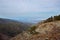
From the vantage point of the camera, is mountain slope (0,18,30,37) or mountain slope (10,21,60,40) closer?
mountain slope (10,21,60,40)

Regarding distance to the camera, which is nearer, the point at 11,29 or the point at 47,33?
the point at 47,33

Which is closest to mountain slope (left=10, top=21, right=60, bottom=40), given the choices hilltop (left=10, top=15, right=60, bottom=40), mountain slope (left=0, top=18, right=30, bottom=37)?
hilltop (left=10, top=15, right=60, bottom=40)

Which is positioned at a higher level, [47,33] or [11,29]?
[47,33]

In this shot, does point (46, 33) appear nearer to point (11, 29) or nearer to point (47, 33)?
point (47, 33)

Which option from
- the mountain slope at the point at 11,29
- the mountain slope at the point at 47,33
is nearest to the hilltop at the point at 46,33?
the mountain slope at the point at 47,33

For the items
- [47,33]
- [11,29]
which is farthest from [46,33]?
[11,29]

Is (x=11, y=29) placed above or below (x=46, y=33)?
below

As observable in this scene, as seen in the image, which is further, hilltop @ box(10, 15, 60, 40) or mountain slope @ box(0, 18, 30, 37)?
mountain slope @ box(0, 18, 30, 37)

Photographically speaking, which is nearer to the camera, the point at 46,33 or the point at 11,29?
the point at 46,33

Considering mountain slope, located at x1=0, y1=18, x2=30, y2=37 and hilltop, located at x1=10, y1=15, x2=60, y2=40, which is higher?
hilltop, located at x1=10, y1=15, x2=60, y2=40

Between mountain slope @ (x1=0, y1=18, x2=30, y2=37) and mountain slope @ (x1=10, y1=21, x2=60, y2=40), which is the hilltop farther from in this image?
mountain slope @ (x1=0, y1=18, x2=30, y2=37)

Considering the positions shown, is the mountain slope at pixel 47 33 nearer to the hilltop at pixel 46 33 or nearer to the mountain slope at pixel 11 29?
the hilltop at pixel 46 33

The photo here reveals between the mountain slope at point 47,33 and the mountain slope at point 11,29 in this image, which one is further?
the mountain slope at point 11,29

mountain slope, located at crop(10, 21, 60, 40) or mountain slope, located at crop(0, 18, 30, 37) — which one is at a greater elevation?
mountain slope, located at crop(10, 21, 60, 40)
